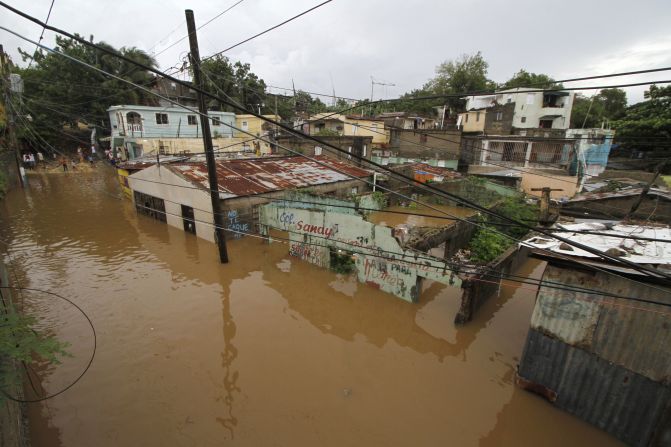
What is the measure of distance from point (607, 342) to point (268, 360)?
23.2ft

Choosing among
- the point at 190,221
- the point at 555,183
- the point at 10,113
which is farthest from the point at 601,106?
the point at 10,113

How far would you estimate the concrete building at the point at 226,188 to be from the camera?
15.1 meters

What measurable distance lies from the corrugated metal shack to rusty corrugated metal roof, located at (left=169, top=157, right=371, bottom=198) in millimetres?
9620

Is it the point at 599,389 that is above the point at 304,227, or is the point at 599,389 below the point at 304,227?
below

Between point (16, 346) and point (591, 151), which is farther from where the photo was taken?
point (591, 151)

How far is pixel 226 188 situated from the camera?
15.4m

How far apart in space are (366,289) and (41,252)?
14483 mm

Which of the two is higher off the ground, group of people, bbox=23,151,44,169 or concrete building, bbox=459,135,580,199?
concrete building, bbox=459,135,580,199

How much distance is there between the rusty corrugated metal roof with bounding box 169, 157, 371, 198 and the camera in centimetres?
1579

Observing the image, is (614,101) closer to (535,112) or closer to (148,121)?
(535,112)

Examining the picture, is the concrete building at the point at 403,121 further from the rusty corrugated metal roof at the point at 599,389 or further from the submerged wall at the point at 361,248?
the rusty corrugated metal roof at the point at 599,389

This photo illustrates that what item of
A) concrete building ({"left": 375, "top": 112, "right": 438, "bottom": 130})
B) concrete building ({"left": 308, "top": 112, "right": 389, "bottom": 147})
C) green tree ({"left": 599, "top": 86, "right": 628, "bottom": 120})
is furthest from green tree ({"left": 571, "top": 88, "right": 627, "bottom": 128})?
concrete building ({"left": 308, "top": 112, "right": 389, "bottom": 147})

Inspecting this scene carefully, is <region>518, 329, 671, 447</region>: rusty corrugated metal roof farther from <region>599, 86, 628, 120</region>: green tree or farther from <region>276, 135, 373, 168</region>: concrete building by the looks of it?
<region>599, 86, 628, 120</region>: green tree

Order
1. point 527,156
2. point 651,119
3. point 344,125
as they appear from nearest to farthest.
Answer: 1. point 651,119
2. point 527,156
3. point 344,125
